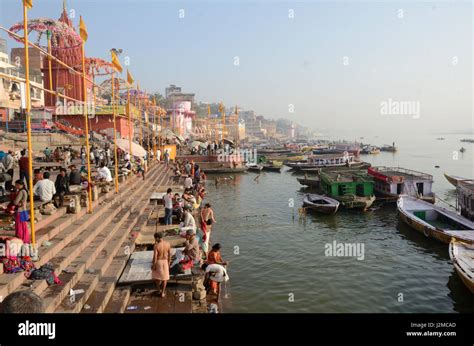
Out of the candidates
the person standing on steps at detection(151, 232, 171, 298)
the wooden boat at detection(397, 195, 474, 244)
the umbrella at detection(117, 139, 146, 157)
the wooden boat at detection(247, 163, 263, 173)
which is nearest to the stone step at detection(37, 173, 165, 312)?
the person standing on steps at detection(151, 232, 171, 298)

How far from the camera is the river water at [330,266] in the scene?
1171 cm

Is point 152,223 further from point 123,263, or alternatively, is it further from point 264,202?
point 264,202

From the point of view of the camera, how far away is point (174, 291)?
28.6ft

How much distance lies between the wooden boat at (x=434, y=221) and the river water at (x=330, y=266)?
55 cm

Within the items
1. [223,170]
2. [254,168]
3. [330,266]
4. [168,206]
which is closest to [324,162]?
[254,168]

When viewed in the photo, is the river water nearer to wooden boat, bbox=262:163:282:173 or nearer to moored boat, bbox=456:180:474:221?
moored boat, bbox=456:180:474:221

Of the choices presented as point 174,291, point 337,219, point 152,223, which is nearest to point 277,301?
point 174,291

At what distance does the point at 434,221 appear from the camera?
69.3ft

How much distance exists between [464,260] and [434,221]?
28.3 ft

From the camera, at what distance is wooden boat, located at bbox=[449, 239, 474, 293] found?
1205cm

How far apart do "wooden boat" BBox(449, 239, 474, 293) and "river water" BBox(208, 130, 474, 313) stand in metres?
0.72
